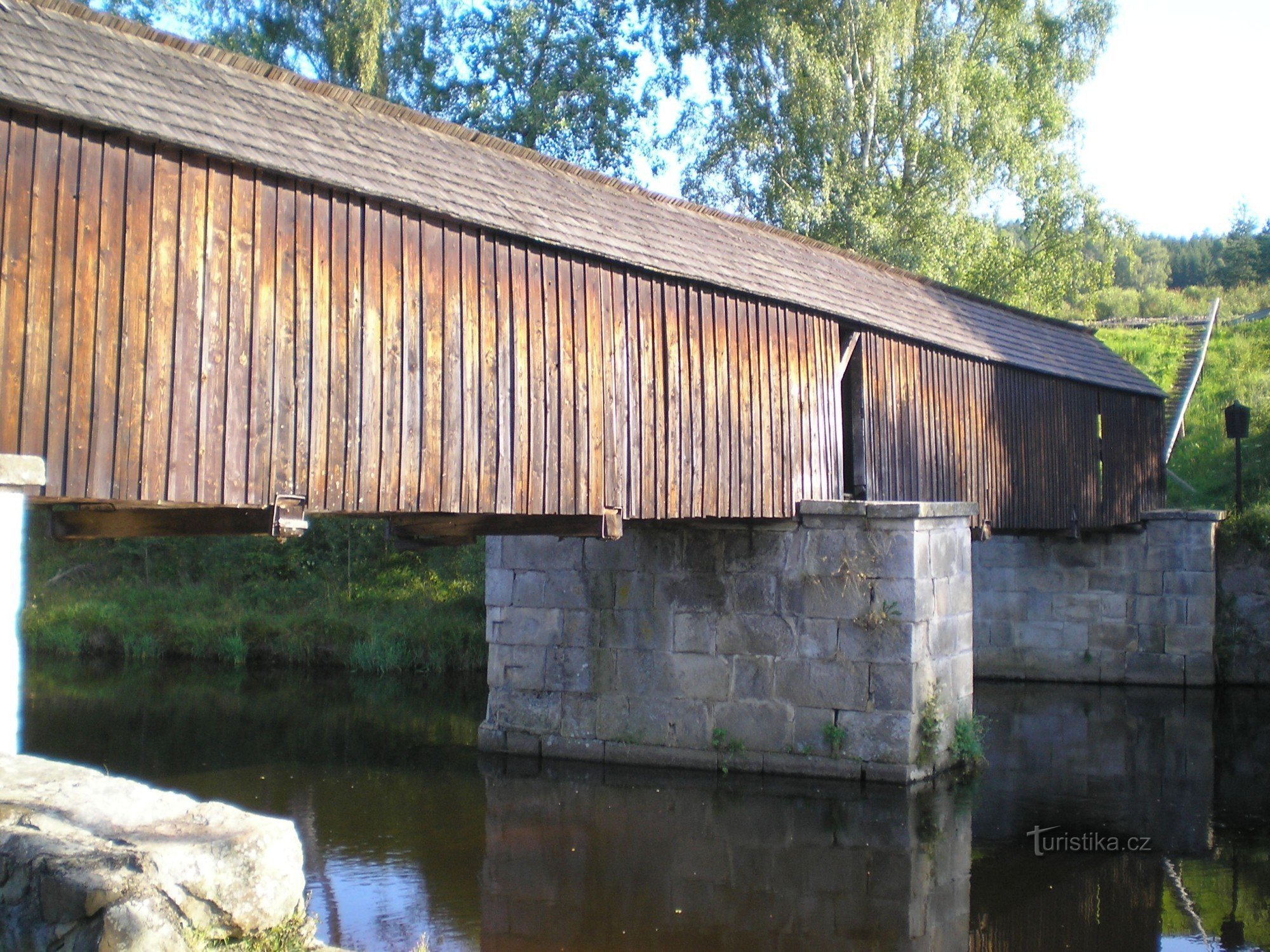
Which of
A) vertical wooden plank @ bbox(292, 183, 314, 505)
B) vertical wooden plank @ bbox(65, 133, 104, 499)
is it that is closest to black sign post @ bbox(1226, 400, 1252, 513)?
vertical wooden plank @ bbox(292, 183, 314, 505)

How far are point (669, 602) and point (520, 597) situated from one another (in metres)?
1.43

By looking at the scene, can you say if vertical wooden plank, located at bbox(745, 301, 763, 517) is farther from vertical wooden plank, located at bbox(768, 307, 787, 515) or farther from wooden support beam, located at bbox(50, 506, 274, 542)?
wooden support beam, located at bbox(50, 506, 274, 542)

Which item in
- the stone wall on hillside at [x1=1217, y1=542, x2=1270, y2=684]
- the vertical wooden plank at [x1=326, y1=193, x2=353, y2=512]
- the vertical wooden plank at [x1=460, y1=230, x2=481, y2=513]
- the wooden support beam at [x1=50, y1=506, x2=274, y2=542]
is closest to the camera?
the vertical wooden plank at [x1=326, y1=193, x2=353, y2=512]

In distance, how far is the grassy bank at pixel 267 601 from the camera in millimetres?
16094

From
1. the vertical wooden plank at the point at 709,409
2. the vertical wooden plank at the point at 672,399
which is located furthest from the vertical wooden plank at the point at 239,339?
the vertical wooden plank at the point at 709,409

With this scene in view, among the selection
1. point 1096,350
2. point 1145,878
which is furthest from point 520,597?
point 1096,350

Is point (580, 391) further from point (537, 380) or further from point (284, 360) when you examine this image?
point (284, 360)

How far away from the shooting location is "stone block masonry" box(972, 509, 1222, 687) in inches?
547

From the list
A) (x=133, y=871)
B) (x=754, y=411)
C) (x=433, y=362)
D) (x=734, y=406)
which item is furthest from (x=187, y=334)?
(x=754, y=411)

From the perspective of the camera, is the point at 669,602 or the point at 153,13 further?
the point at 153,13

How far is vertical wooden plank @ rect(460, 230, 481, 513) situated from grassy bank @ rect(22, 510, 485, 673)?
30.7 ft

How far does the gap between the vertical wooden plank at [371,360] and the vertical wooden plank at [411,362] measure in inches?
5.8

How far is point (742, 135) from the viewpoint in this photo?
18.3 metres

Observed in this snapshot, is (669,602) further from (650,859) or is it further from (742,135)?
(742,135)
